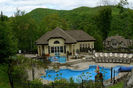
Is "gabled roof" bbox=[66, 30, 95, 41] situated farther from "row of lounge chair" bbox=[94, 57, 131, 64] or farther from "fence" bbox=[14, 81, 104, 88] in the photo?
"fence" bbox=[14, 81, 104, 88]

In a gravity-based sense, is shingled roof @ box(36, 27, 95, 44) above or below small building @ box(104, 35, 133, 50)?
above

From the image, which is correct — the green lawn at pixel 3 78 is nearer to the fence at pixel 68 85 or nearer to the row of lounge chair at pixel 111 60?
the fence at pixel 68 85

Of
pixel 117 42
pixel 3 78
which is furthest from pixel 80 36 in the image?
pixel 117 42

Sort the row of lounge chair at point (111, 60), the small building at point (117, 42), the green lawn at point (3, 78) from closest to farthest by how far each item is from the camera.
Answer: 1. the green lawn at point (3, 78)
2. the row of lounge chair at point (111, 60)
3. the small building at point (117, 42)

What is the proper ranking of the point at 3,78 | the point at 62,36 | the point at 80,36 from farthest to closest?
the point at 80,36
the point at 62,36
the point at 3,78

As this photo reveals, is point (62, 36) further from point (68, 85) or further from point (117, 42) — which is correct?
point (117, 42)

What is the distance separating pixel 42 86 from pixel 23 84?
2066 millimetres

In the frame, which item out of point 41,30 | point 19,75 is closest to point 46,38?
point 41,30

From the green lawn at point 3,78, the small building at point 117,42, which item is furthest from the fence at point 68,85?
the small building at point 117,42

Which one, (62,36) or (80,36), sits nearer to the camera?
(62,36)

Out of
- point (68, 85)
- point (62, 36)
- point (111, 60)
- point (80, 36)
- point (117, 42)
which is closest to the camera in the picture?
point (68, 85)

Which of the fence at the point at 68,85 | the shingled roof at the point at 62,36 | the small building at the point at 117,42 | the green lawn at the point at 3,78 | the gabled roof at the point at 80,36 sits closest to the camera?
the fence at the point at 68,85

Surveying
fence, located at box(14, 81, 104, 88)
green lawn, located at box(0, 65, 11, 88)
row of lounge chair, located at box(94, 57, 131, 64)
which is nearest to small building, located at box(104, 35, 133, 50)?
row of lounge chair, located at box(94, 57, 131, 64)

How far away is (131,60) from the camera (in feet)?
73.3
